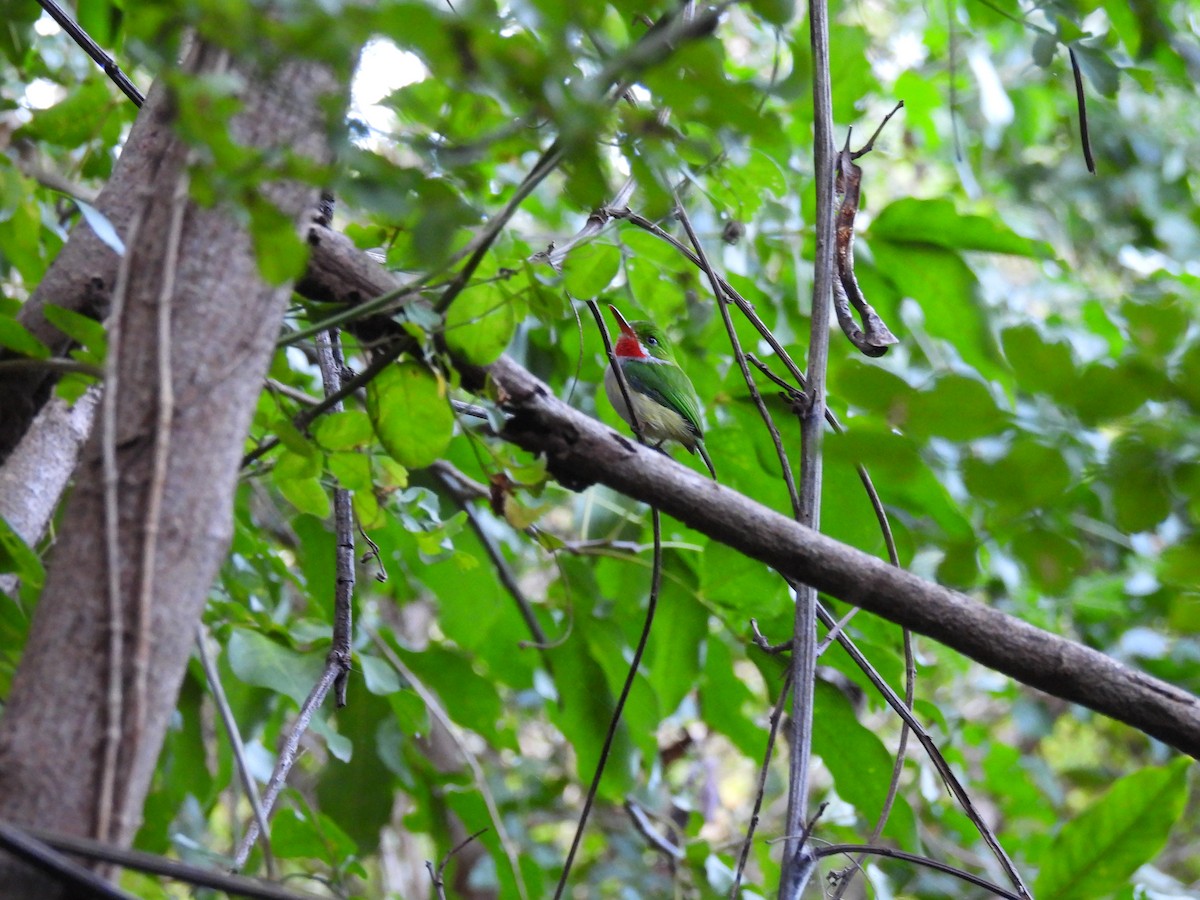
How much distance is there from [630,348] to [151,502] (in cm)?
219

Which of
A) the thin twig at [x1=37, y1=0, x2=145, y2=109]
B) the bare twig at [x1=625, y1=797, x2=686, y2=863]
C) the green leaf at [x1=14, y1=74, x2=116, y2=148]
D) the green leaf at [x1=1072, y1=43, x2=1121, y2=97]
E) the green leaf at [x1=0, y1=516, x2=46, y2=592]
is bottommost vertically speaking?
the green leaf at [x1=0, y1=516, x2=46, y2=592]

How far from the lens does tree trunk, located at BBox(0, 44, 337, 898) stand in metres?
0.71

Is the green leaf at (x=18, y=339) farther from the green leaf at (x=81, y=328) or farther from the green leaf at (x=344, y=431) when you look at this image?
the green leaf at (x=344, y=431)

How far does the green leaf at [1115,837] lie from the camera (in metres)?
1.73

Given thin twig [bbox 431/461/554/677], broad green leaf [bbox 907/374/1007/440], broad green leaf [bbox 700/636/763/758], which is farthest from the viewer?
broad green leaf [bbox 700/636/763/758]

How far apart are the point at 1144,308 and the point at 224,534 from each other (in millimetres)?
831

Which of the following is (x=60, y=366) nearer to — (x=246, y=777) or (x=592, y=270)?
(x=246, y=777)

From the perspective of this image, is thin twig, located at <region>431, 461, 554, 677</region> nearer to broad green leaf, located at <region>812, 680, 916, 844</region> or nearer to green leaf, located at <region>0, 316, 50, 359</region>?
broad green leaf, located at <region>812, 680, 916, 844</region>

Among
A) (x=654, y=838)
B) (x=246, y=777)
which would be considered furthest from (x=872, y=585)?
(x=654, y=838)

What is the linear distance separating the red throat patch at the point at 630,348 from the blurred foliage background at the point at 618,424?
83 mm

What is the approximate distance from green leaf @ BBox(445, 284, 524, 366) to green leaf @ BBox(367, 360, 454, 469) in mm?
49

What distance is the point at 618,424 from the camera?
2.19 m

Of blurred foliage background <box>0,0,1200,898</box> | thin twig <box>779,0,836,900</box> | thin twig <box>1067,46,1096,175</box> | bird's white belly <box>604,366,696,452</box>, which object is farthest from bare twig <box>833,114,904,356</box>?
bird's white belly <box>604,366,696,452</box>

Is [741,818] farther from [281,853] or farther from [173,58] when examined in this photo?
[173,58]
